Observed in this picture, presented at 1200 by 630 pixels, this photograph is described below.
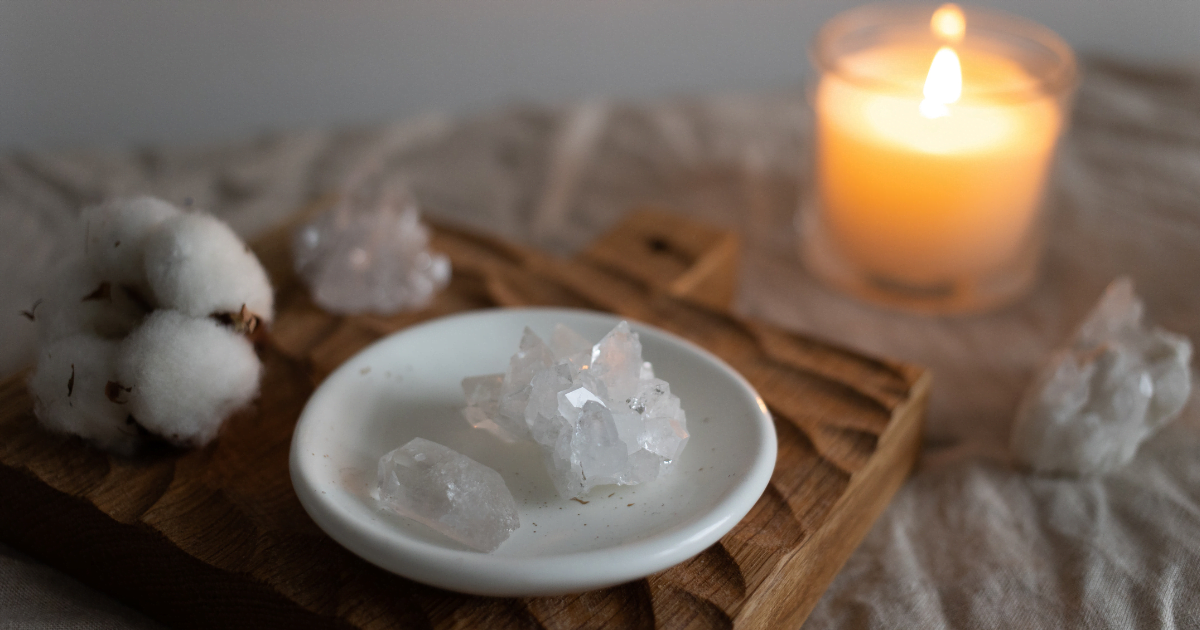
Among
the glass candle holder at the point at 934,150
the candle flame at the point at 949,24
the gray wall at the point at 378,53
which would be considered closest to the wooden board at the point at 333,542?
the glass candle holder at the point at 934,150

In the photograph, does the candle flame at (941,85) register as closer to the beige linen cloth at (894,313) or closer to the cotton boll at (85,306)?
the beige linen cloth at (894,313)

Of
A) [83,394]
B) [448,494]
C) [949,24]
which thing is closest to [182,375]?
[83,394]

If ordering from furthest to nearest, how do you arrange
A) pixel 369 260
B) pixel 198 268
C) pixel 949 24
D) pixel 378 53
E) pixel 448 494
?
pixel 378 53 → pixel 949 24 → pixel 369 260 → pixel 198 268 → pixel 448 494

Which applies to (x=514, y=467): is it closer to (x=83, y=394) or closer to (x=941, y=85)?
(x=83, y=394)

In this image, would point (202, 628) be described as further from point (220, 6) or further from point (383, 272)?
point (220, 6)

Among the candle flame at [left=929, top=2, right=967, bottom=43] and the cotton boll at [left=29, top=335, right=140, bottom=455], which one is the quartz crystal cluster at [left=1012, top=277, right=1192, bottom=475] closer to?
the candle flame at [left=929, top=2, right=967, bottom=43]
